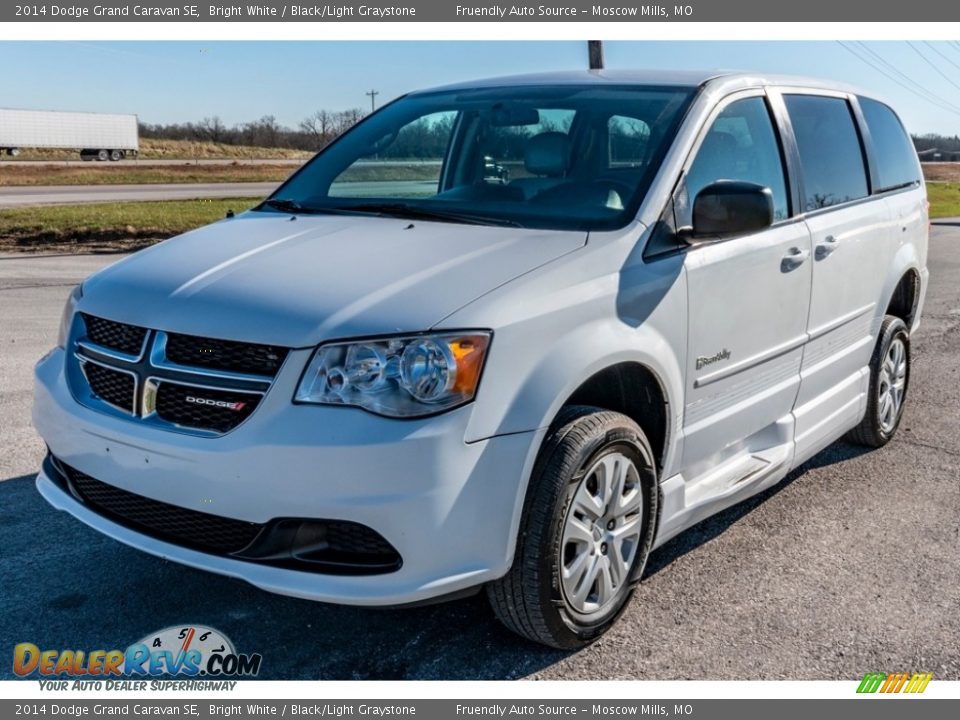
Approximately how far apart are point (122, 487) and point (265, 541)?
0.54 m

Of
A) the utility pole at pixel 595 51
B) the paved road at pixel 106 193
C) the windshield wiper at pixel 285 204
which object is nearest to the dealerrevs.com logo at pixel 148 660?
the windshield wiper at pixel 285 204

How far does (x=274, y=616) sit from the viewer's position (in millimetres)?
3547

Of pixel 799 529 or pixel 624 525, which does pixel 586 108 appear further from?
pixel 799 529

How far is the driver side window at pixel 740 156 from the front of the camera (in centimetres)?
385

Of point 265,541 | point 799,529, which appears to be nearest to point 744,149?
point 799,529

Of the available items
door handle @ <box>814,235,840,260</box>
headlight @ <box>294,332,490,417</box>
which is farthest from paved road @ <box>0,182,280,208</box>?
headlight @ <box>294,332,490,417</box>

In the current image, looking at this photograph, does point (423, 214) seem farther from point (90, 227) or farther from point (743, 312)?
point (90, 227)

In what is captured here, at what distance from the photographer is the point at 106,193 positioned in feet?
110

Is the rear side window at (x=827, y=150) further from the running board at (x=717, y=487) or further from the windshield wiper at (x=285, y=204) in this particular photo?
the windshield wiper at (x=285, y=204)

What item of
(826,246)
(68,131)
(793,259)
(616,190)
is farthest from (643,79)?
(68,131)

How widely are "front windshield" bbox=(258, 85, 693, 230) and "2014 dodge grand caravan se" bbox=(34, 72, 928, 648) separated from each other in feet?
0.05

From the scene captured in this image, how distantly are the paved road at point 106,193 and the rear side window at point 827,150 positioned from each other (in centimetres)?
2421

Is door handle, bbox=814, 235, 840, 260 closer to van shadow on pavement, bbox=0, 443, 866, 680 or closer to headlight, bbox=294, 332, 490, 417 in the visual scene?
van shadow on pavement, bbox=0, 443, 866, 680

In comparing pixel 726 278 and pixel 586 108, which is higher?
pixel 586 108
